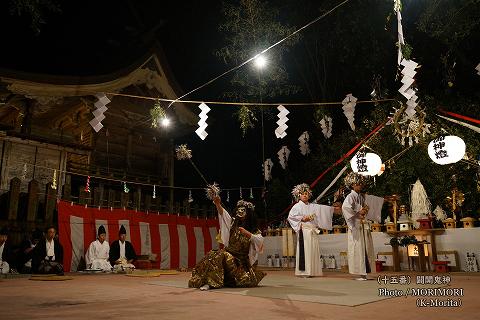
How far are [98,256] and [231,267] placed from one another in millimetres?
6540

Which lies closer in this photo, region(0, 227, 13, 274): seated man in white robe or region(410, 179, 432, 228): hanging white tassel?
region(0, 227, 13, 274): seated man in white robe

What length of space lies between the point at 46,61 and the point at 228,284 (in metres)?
9.94

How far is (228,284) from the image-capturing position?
622 centimetres

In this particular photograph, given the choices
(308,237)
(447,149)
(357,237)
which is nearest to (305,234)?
(308,237)

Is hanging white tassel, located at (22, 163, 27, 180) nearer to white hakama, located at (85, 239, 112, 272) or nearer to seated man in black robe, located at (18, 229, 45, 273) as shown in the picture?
seated man in black robe, located at (18, 229, 45, 273)

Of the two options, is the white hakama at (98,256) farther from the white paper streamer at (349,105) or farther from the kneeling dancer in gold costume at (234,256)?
the white paper streamer at (349,105)

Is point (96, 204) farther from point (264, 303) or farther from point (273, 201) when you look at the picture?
point (264, 303)

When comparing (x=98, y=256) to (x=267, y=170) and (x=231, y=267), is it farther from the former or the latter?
(x=267, y=170)

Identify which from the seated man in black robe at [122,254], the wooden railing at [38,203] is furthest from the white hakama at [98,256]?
the wooden railing at [38,203]

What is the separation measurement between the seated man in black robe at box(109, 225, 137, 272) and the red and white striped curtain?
0.39m

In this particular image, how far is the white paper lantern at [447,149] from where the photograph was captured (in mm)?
8758

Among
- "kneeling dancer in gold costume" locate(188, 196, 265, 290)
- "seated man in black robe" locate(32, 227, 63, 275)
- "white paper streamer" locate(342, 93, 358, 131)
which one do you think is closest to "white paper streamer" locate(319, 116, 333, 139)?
"white paper streamer" locate(342, 93, 358, 131)

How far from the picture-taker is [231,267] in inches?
241

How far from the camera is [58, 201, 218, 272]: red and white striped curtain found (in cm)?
1103
